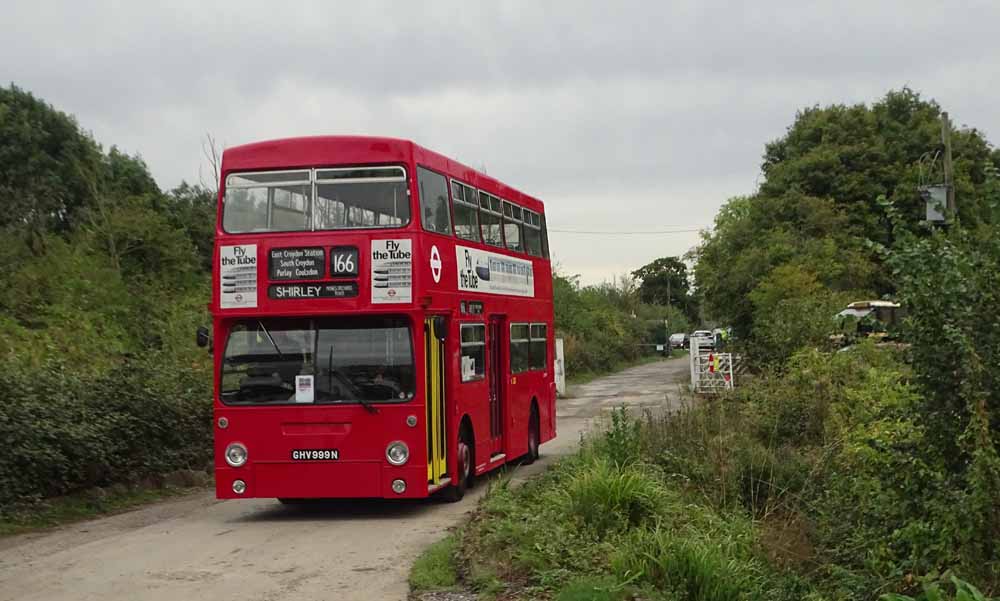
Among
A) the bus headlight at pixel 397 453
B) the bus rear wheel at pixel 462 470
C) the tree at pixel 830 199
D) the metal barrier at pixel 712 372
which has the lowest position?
the bus rear wheel at pixel 462 470

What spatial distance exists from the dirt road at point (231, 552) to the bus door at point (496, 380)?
1496mm

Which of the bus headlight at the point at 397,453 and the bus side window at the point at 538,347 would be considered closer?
the bus headlight at the point at 397,453

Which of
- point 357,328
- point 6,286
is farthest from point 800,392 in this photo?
point 6,286

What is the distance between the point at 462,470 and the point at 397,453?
73.5 inches

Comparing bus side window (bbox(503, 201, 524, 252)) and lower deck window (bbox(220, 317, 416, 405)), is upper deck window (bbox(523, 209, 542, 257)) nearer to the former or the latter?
bus side window (bbox(503, 201, 524, 252))

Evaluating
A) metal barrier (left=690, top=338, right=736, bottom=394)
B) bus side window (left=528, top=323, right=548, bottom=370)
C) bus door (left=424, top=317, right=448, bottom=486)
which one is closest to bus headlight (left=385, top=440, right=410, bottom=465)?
bus door (left=424, top=317, right=448, bottom=486)

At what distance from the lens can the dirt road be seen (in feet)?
31.6

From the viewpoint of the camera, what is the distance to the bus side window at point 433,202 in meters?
13.8

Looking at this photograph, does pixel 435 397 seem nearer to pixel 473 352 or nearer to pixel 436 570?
pixel 473 352

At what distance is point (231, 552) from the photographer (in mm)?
11445

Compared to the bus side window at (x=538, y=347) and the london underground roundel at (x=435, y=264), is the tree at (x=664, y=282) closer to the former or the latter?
the bus side window at (x=538, y=347)

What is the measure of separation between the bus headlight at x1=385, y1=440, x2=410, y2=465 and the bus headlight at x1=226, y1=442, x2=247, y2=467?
163 centimetres

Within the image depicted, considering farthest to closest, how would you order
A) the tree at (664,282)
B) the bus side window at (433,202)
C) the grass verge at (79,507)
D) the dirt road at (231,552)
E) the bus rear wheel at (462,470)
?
the tree at (664,282) → the bus rear wheel at (462,470) → the bus side window at (433,202) → the grass verge at (79,507) → the dirt road at (231,552)

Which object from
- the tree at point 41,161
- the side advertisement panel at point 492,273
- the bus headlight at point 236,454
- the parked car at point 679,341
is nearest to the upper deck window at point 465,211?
the side advertisement panel at point 492,273
